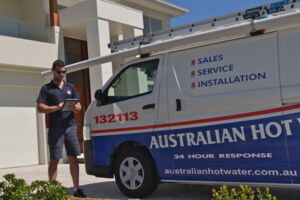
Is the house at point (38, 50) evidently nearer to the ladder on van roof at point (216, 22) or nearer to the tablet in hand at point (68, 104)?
the ladder on van roof at point (216, 22)

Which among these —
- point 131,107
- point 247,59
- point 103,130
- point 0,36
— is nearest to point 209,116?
point 247,59

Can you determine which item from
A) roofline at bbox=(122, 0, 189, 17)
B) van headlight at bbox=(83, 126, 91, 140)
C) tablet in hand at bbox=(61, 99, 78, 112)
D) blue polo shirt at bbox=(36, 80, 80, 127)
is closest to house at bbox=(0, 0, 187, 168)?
roofline at bbox=(122, 0, 189, 17)

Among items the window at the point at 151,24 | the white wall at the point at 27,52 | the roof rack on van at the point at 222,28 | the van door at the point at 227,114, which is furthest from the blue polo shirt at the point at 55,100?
the window at the point at 151,24

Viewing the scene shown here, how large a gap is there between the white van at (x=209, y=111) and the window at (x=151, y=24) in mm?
12132

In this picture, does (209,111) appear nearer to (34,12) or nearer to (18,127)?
(18,127)

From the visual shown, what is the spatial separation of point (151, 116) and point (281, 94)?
1.90m

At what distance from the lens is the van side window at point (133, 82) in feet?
19.8

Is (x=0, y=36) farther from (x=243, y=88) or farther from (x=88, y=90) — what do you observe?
(x=243, y=88)

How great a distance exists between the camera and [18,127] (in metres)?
12.8

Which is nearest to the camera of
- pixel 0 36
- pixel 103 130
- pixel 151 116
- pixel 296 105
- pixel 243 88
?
pixel 296 105

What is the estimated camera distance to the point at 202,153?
5.40 metres

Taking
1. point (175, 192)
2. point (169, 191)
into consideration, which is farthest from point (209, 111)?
point (169, 191)

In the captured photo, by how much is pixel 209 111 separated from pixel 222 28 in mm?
1067

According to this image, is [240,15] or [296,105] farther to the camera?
[240,15]
